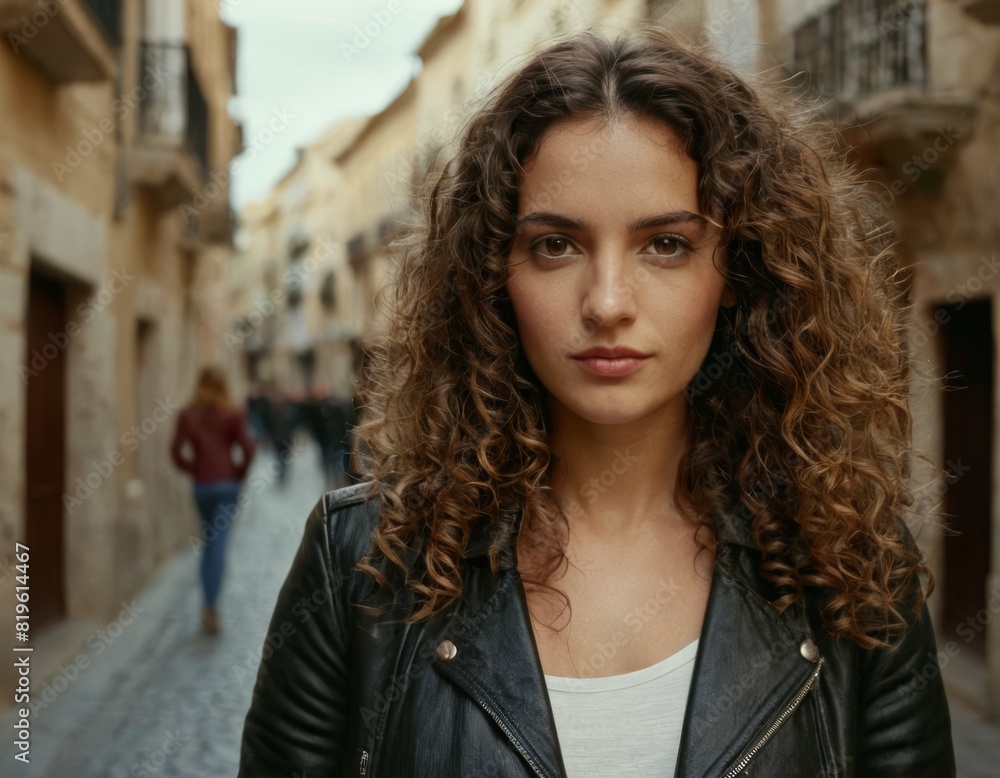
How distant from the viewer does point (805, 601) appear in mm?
1577

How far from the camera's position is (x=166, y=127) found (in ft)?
33.6

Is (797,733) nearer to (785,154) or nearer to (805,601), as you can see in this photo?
(805,601)

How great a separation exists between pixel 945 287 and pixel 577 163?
5.58 metres

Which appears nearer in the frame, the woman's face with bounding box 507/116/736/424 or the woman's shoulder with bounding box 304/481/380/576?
the woman's face with bounding box 507/116/736/424

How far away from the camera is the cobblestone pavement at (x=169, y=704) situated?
15.1 ft

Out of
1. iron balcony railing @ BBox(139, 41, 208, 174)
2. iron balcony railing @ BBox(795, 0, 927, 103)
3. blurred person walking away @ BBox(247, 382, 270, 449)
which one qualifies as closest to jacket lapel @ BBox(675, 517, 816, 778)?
iron balcony railing @ BBox(795, 0, 927, 103)

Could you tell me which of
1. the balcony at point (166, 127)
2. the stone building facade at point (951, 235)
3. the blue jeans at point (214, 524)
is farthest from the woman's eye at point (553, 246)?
the balcony at point (166, 127)

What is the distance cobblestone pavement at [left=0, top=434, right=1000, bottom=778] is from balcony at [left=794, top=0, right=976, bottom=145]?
3.10 metres

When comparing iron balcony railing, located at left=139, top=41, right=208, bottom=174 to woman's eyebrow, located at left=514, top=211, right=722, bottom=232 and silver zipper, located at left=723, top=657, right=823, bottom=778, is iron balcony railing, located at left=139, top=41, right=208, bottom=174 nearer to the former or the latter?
woman's eyebrow, located at left=514, top=211, right=722, bottom=232

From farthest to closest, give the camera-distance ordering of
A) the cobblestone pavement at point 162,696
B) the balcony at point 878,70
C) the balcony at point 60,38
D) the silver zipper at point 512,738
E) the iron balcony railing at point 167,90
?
the iron balcony railing at point 167,90, the balcony at point 878,70, the balcony at point 60,38, the cobblestone pavement at point 162,696, the silver zipper at point 512,738

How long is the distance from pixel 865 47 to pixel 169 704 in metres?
5.85

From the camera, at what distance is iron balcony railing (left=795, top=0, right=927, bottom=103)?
683 centimetres

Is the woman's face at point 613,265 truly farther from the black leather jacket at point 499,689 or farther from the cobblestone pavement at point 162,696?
the cobblestone pavement at point 162,696

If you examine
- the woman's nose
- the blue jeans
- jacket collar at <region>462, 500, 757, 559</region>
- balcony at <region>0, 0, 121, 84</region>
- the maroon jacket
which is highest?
balcony at <region>0, 0, 121, 84</region>
